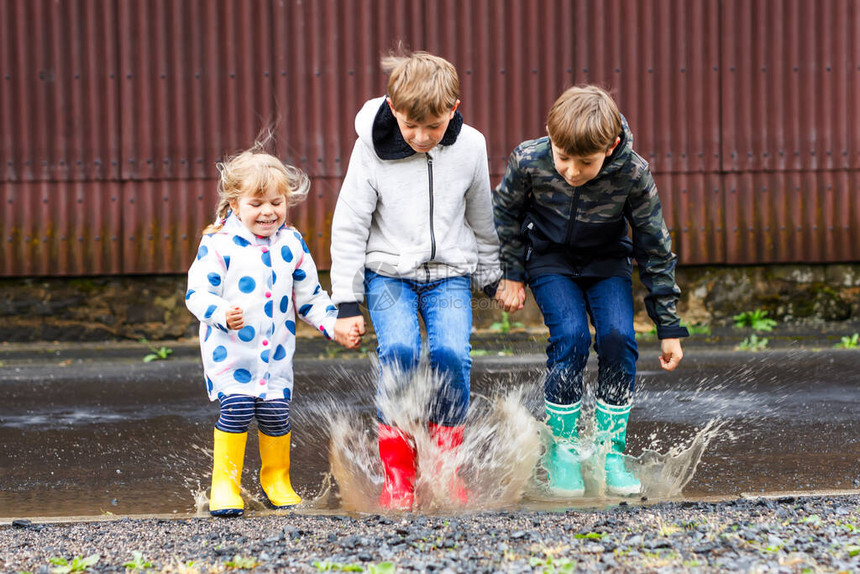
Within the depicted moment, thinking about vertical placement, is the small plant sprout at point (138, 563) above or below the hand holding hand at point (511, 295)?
below

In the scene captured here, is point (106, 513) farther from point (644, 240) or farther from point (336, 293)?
point (644, 240)

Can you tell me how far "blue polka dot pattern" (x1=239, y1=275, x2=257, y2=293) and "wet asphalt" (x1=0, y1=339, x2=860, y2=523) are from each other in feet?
3.17

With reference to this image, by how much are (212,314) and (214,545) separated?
3.16ft

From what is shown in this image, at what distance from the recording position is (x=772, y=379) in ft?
23.0

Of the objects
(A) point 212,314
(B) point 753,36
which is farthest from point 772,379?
(A) point 212,314

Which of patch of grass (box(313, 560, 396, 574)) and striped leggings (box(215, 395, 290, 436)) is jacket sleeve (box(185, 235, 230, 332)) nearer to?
striped leggings (box(215, 395, 290, 436))

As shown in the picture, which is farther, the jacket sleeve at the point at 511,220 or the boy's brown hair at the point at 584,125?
the jacket sleeve at the point at 511,220

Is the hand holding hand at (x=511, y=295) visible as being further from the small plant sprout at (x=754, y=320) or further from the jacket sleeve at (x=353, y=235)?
the small plant sprout at (x=754, y=320)

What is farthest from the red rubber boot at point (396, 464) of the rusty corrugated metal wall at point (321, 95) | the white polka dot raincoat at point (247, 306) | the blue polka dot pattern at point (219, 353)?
the rusty corrugated metal wall at point (321, 95)

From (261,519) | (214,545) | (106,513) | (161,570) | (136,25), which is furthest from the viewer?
(136,25)

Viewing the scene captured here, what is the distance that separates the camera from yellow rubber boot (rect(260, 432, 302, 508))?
4.09 m

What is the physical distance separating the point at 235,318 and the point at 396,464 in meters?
0.91

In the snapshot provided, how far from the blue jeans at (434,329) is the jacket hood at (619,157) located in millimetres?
786

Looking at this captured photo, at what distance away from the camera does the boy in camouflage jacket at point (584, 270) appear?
13.6 ft
